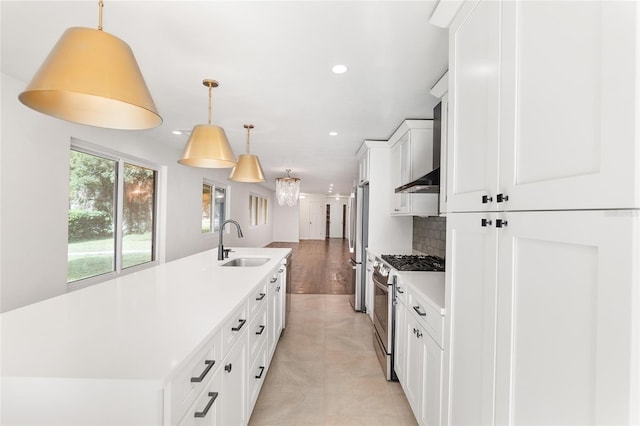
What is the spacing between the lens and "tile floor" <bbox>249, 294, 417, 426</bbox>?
211 centimetres

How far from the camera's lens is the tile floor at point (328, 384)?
2113 millimetres

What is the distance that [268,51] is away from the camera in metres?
1.95

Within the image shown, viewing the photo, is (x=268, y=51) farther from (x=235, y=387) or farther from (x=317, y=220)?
(x=317, y=220)

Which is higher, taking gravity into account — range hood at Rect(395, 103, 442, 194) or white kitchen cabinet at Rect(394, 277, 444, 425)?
range hood at Rect(395, 103, 442, 194)

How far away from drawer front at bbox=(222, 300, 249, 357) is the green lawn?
2.41m

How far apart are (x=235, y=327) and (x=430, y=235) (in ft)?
8.41

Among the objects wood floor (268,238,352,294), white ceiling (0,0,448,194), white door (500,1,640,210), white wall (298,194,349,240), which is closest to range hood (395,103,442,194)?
white ceiling (0,0,448,194)

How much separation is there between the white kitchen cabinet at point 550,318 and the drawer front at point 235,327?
1.05 meters

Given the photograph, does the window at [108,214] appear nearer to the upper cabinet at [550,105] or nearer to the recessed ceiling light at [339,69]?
the recessed ceiling light at [339,69]

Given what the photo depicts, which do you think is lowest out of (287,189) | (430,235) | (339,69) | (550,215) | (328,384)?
(328,384)

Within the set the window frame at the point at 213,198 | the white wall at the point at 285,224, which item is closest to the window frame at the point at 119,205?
the window frame at the point at 213,198

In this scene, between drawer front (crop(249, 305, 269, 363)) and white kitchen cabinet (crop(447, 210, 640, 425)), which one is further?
drawer front (crop(249, 305, 269, 363))

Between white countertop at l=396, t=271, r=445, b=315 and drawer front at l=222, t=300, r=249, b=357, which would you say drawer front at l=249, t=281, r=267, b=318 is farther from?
white countertop at l=396, t=271, r=445, b=315

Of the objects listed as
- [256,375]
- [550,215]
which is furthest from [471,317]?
[256,375]
